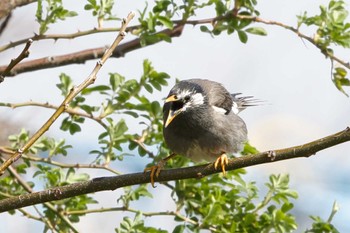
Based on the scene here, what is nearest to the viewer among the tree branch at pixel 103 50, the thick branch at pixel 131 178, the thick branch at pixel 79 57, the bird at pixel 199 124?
the thick branch at pixel 131 178

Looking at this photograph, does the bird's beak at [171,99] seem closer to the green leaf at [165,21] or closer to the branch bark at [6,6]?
the green leaf at [165,21]

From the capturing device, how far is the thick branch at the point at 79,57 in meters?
3.80

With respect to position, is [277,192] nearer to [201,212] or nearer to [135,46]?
[201,212]

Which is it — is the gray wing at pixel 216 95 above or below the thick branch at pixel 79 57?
below

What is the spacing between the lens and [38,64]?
3807mm

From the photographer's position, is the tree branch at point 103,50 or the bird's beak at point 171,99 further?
the tree branch at point 103,50

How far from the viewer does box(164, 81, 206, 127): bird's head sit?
3588mm

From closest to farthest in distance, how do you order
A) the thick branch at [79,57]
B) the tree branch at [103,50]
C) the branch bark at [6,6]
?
the branch bark at [6,6], the tree branch at [103,50], the thick branch at [79,57]

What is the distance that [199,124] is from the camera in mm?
3748

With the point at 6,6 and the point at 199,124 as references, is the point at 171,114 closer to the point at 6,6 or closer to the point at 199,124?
the point at 199,124

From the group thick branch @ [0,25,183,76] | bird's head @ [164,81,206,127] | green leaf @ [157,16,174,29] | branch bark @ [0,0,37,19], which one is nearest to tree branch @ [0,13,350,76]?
thick branch @ [0,25,183,76]

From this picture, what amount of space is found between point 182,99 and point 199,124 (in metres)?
0.17

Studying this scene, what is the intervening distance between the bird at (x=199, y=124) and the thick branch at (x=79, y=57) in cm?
26

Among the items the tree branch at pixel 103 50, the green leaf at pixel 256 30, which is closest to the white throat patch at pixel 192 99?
the tree branch at pixel 103 50
